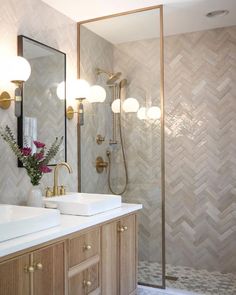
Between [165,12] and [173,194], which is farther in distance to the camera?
[173,194]

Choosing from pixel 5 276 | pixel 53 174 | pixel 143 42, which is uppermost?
pixel 143 42

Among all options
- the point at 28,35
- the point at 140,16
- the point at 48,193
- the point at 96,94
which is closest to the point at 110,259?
the point at 48,193

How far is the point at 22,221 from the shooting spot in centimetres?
164

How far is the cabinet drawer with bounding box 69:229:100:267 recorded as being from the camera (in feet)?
6.24

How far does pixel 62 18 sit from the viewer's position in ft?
9.89

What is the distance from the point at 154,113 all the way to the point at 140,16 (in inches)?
35.2

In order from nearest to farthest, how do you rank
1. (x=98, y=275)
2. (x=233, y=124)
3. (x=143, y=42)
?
(x=98, y=275)
(x=143, y=42)
(x=233, y=124)

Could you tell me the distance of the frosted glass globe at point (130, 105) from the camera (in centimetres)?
304

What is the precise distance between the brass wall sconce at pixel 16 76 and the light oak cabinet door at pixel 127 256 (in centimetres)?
114

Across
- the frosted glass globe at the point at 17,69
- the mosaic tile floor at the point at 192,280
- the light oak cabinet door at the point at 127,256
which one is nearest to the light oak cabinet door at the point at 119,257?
the light oak cabinet door at the point at 127,256

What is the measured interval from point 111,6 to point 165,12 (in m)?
0.50

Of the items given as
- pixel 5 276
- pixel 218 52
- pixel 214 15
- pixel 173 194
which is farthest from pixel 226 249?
pixel 5 276

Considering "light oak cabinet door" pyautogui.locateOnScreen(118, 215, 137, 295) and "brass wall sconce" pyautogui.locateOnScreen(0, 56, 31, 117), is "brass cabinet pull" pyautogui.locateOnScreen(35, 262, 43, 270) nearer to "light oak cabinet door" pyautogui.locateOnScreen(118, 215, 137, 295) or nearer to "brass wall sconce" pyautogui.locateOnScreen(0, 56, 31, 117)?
"light oak cabinet door" pyautogui.locateOnScreen(118, 215, 137, 295)

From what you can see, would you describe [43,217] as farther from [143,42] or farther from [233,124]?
[233,124]
